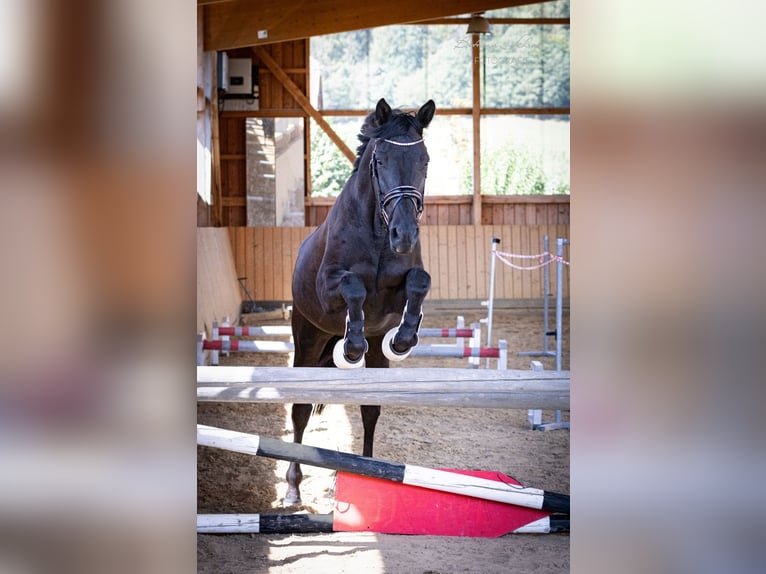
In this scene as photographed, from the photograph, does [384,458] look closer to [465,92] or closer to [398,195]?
[398,195]

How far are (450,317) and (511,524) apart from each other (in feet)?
30.5

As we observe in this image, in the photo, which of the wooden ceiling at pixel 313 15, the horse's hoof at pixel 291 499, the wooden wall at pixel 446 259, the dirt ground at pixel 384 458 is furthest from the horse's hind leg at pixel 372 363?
the wooden wall at pixel 446 259

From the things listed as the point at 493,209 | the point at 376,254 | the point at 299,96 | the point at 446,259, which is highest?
the point at 299,96

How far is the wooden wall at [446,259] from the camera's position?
44.0 feet

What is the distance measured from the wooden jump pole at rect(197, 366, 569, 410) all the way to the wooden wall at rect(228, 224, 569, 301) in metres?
10.4

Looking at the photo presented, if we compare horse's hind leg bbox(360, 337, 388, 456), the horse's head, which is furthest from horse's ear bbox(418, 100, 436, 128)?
horse's hind leg bbox(360, 337, 388, 456)

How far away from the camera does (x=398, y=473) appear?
3393 millimetres

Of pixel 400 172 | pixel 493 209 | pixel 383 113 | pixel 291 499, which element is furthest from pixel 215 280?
pixel 400 172

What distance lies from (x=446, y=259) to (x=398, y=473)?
10258mm

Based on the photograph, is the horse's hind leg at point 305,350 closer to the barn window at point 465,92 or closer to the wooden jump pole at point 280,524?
the wooden jump pole at point 280,524

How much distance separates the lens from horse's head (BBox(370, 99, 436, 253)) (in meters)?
3.47
